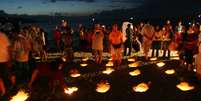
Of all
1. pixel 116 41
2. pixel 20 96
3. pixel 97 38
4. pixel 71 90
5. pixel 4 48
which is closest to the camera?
pixel 20 96

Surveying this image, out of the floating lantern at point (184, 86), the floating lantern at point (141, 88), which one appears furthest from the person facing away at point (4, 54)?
the floating lantern at point (184, 86)

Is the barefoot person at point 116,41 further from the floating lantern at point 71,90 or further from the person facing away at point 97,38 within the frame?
the floating lantern at point 71,90

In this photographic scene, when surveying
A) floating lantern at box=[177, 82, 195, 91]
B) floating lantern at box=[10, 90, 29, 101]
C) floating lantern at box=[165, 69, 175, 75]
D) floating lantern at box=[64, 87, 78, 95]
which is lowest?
floating lantern at box=[165, 69, 175, 75]

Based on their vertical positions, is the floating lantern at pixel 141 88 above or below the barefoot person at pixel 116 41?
below

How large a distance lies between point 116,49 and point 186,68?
3019 millimetres

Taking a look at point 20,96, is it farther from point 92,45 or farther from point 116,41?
point 92,45

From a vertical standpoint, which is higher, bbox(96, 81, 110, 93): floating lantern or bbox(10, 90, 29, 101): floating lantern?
bbox(10, 90, 29, 101): floating lantern

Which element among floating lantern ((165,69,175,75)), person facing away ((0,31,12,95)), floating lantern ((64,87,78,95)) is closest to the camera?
person facing away ((0,31,12,95))

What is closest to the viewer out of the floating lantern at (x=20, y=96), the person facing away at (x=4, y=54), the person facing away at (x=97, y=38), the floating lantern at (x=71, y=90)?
the floating lantern at (x=20, y=96)

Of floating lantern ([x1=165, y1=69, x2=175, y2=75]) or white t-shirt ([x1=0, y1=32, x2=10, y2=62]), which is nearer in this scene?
white t-shirt ([x1=0, y1=32, x2=10, y2=62])

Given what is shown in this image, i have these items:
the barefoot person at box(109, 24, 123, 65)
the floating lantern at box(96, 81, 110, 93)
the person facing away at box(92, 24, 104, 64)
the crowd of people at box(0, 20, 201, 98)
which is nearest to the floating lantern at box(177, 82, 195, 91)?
the crowd of people at box(0, 20, 201, 98)

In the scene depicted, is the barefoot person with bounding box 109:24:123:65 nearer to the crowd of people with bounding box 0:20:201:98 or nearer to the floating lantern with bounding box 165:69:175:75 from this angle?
the crowd of people with bounding box 0:20:201:98

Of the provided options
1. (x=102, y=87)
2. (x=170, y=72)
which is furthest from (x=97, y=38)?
(x=102, y=87)

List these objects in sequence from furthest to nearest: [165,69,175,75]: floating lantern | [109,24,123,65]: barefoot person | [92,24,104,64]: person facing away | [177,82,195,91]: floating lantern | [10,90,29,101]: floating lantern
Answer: [92,24,104,64]: person facing away, [109,24,123,65]: barefoot person, [165,69,175,75]: floating lantern, [177,82,195,91]: floating lantern, [10,90,29,101]: floating lantern
